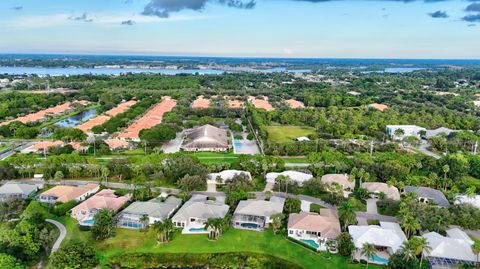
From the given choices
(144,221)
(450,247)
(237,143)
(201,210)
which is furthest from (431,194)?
(237,143)

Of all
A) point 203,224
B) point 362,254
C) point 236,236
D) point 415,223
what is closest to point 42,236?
point 203,224

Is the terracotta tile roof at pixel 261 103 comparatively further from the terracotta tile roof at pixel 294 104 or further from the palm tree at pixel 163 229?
the palm tree at pixel 163 229

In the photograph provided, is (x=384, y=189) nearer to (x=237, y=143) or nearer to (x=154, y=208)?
(x=154, y=208)

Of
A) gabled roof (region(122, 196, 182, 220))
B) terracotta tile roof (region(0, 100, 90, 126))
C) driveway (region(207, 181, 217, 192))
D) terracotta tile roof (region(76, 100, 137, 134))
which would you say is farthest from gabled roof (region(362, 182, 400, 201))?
terracotta tile roof (region(0, 100, 90, 126))

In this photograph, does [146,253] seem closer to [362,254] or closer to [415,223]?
[362,254]

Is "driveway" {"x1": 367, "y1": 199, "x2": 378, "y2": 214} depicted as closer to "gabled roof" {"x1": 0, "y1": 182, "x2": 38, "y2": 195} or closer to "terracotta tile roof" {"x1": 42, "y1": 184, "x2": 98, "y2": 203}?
"terracotta tile roof" {"x1": 42, "y1": 184, "x2": 98, "y2": 203}
